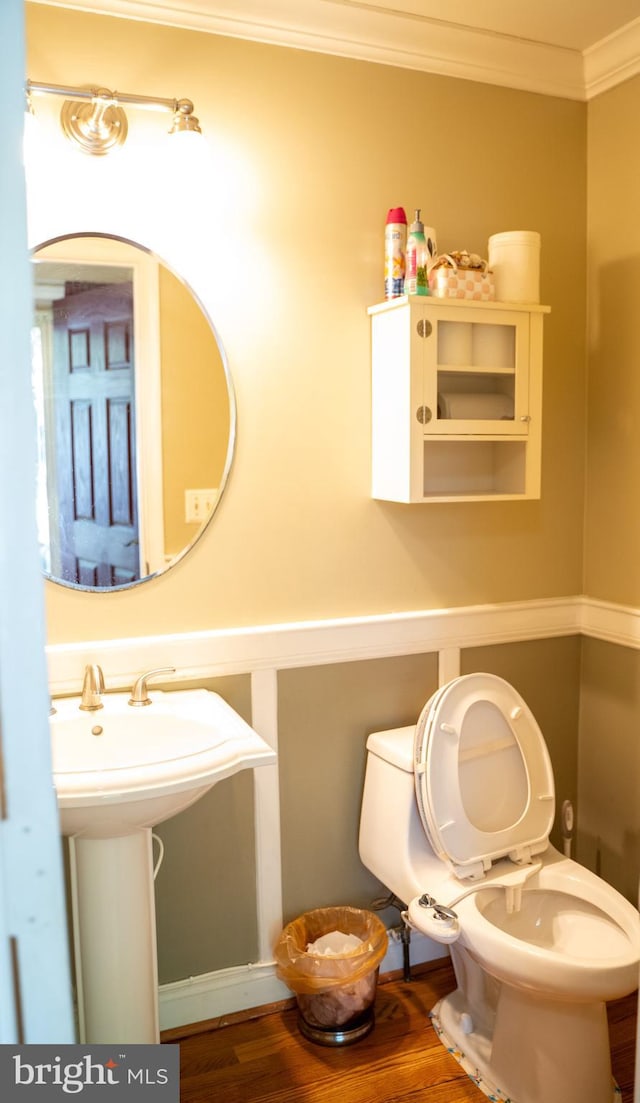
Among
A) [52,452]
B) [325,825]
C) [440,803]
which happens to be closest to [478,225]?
[52,452]

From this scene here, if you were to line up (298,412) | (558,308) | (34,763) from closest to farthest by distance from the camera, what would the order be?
(34,763) → (298,412) → (558,308)

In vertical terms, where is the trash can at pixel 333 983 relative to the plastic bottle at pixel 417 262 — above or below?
below

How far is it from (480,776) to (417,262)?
4.21 feet

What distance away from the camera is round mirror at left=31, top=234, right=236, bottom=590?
6.50 ft

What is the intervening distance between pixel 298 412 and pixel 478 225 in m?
0.75

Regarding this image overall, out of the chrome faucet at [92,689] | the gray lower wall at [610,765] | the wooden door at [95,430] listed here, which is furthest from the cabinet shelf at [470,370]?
the chrome faucet at [92,689]

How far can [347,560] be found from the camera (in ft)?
7.71

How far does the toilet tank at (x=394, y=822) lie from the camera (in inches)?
84.3

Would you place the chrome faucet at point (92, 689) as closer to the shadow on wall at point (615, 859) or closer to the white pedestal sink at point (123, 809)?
the white pedestal sink at point (123, 809)

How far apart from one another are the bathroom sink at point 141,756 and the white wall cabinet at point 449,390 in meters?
0.74

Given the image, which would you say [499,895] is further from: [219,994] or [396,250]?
[396,250]

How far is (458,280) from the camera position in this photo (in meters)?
2.20

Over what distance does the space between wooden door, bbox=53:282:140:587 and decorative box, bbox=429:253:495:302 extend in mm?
752

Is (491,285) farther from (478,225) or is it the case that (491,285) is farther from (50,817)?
(50,817)
